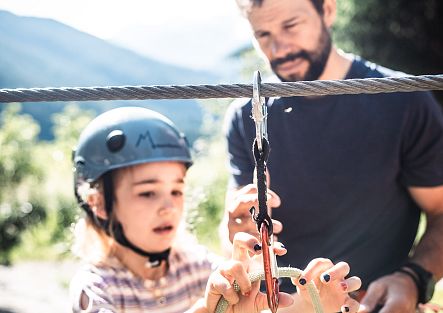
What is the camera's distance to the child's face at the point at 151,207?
246 centimetres

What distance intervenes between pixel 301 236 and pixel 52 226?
8.21 metres

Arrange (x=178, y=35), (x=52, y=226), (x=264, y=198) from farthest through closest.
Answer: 1. (x=178, y=35)
2. (x=52, y=226)
3. (x=264, y=198)

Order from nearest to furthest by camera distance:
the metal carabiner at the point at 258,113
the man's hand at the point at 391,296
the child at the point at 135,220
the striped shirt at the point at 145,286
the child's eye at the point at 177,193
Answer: the metal carabiner at the point at 258,113 < the man's hand at the point at 391,296 < the striped shirt at the point at 145,286 < the child at the point at 135,220 < the child's eye at the point at 177,193

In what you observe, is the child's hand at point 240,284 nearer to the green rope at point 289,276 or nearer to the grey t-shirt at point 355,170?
the green rope at point 289,276

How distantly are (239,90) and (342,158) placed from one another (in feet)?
4.41

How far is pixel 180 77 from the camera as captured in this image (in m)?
18.1

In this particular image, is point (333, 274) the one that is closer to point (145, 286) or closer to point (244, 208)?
point (244, 208)

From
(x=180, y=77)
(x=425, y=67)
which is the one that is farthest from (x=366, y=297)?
(x=180, y=77)

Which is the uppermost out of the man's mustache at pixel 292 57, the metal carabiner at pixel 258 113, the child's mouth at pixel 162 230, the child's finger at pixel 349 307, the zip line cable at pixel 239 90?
the man's mustache at pixel 292 57

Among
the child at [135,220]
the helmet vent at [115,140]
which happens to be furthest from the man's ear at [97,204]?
the helmet vent at [115,140]

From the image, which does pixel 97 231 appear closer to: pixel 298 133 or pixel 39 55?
pixel 298 133

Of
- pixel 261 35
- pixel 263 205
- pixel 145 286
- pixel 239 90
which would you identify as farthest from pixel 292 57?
pixel 263 205

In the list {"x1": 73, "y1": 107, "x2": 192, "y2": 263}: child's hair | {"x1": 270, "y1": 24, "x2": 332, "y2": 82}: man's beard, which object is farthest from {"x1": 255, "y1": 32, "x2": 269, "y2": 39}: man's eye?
{"x1": 73, "y1": 107, "x2": 192, "y2": 263}: child's hair

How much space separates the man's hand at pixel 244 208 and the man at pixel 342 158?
1.98 feet
